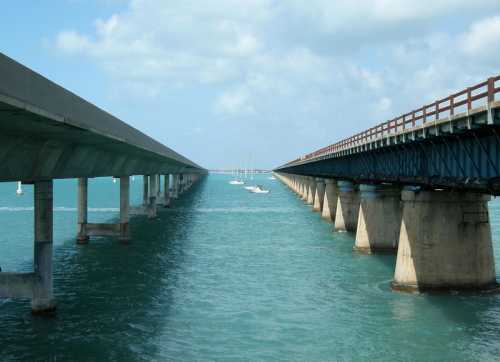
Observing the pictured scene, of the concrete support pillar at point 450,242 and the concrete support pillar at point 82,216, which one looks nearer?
the concrete support pillar at point 450,242

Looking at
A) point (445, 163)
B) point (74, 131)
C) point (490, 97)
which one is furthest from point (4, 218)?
point (490, 97)

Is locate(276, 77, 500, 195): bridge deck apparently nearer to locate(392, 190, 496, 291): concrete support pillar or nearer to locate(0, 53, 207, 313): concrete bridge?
locate(392, 190, 496, 291): concrete support pillar

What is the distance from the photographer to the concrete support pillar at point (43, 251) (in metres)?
25.2

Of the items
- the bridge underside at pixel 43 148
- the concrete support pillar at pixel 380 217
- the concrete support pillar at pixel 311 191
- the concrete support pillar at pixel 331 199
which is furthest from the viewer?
the concrete support pillar at pixel 311 191

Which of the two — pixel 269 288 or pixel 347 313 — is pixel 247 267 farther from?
pixel 347 313

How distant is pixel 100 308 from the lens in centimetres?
2731

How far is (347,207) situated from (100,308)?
3756 centimetres

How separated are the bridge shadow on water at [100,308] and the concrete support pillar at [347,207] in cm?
1925

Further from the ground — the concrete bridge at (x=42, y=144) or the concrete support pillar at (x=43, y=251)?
the concrete bridge at (x=42, y=144)

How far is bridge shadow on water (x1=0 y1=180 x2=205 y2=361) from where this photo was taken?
21.6 meters

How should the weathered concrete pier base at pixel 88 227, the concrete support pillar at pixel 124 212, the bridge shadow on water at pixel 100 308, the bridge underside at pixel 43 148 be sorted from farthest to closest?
the concrete support pillar at pixel 124 212 → the weathered concrete pier base at pixel 88 227 → the bridge shadow on water at pixel 100 308 → the bridge underside at pixel 43 148

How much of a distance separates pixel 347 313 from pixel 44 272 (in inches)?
527

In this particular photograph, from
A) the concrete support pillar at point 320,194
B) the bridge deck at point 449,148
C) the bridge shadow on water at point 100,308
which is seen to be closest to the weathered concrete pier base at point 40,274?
the bridge shadow on water at point 100,308

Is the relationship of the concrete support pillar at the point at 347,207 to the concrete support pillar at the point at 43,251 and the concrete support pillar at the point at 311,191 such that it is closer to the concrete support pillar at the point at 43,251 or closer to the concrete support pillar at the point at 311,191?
the concrete support pillar at the point at 43,251
